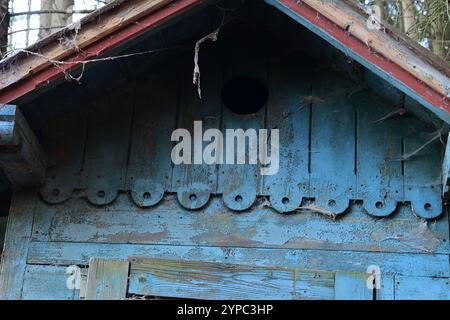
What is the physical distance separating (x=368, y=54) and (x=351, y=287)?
51.1 inches

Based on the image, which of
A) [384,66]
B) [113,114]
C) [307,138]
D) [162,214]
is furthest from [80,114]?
[384,66]

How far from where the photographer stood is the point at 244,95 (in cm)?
532

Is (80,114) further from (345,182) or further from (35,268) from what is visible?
(345,182)

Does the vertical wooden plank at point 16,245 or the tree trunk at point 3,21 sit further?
the tree trunk at point 3,21

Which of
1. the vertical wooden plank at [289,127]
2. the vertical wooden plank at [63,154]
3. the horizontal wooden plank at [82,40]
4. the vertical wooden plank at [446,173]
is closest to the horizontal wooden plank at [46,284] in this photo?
the vertical wooden plank at [63,154]

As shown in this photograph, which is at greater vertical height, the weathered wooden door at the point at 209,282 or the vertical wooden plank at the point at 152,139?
the vertical wooden plank at the point at 152,139

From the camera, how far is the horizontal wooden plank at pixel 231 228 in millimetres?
4480

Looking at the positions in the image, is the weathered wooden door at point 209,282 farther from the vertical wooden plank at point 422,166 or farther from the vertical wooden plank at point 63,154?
the vertical wooden plank at point 63,154

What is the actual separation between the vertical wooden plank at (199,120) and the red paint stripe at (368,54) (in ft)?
2.99

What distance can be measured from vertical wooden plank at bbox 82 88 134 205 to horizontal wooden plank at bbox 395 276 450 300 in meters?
1.80

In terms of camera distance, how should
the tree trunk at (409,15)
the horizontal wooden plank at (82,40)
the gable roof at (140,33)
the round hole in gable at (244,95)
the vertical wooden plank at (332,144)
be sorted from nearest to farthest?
1. the gable roof at (140,33)
2. the horizontal wooden plank at (82,40)
3. the vertical wooden plank at (332,144)
4. the round hole in gable at (244,95)
5. the tree trunk at (409,15)

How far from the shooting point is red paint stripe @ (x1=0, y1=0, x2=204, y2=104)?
4211 millimetres

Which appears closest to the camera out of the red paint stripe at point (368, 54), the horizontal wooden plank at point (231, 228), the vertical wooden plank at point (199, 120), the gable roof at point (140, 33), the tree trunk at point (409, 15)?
the red paint stripe at point (368, 54)

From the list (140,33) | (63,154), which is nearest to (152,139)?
(63,154)
